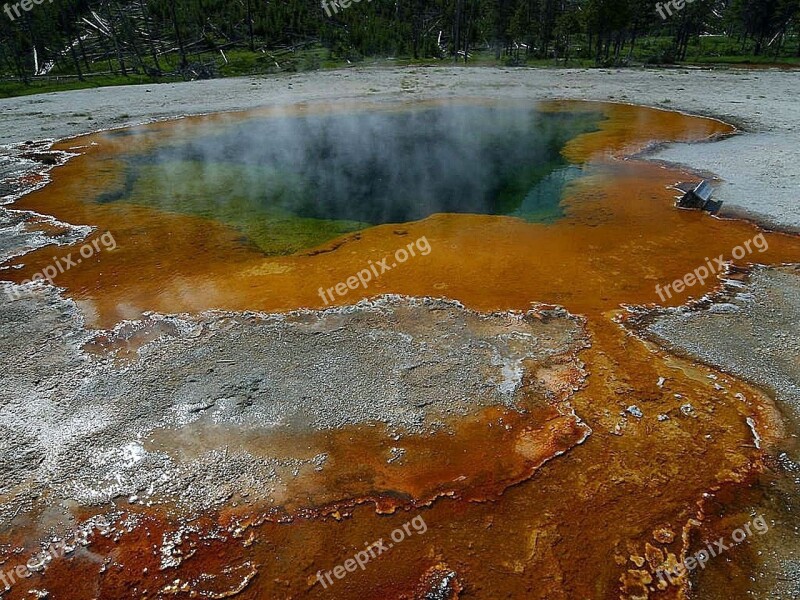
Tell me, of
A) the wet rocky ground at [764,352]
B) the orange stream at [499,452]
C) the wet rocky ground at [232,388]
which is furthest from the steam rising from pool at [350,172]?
the wet rocky ground at [764,352]

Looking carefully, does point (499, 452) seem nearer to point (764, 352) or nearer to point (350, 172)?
point (764, 352)

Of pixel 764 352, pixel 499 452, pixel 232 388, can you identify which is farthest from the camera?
pixel 764 352

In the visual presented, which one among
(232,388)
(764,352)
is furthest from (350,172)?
(764,352)

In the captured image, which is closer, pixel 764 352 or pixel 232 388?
→ pixel 232 388

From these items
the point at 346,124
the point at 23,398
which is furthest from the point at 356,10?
the point at 23,398

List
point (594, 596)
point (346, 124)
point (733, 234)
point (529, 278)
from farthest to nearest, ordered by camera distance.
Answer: point (346, 124), point (733, 234), point (529, 278), point (594, 596)

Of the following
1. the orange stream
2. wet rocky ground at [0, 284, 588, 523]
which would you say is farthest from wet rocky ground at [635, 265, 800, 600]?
wet rocky ground at [0, 284, 588, 523]

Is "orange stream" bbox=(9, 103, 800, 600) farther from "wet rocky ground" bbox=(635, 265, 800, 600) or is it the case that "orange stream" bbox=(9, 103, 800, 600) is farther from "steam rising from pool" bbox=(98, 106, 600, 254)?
"steam rising from pool" bbox=(98, 106, 600, 254)

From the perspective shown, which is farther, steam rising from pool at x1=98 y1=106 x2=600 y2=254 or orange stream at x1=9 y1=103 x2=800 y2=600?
steam rising from pool at x1=98 y1=106 x2=600 y2=254

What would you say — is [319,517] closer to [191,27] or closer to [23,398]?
[23,398]
